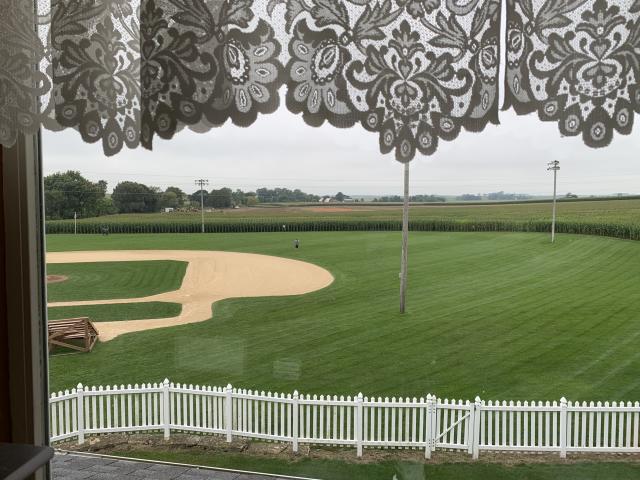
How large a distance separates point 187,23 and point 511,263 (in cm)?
106

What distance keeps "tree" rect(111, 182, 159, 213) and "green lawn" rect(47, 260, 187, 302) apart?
197mm

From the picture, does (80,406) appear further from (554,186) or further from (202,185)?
(554,186)

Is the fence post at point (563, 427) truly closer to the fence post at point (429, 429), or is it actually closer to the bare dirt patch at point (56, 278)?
the fence post at point (429, 429)

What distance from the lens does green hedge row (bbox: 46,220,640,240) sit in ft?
3.98

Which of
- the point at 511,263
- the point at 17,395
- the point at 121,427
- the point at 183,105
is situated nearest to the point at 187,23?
the point at 183,105

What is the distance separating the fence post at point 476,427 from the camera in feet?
4.45

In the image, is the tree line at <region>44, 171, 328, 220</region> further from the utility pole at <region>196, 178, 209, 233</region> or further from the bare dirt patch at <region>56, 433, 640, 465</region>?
the bare dirt patch at <region>56, 433, 640, 465</region>

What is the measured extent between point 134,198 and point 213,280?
36 cm

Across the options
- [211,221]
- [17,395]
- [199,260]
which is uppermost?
[211,221]

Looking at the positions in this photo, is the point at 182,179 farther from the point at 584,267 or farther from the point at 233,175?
the point at 584,267

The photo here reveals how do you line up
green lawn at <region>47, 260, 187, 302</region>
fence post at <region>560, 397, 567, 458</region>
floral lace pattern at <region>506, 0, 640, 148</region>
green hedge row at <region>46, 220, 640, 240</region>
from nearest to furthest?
floral lace pattern at <region>506, 0, 640, 148</region>
green hedge row at <region>46, 220, 640, 240</region>
fence post at <region>560, 397, 567, 458</region>
green lawn at <region>47, 260, 187, 302</region>

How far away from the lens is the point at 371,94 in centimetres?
70

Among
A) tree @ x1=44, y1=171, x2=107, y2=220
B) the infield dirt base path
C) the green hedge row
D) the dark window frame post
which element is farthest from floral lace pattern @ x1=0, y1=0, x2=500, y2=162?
the infield dirt base path

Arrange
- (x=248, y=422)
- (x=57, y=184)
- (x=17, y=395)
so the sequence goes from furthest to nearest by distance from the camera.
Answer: (x=248, y=422) → (x=57, y=184) → (x=17, y=395)
